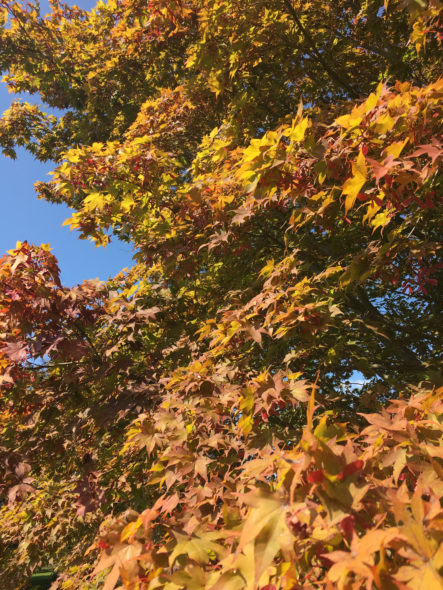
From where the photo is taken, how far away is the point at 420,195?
2.25 meters

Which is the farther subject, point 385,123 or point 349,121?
point 349,121

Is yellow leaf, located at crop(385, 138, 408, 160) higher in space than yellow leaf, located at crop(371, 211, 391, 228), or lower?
lower

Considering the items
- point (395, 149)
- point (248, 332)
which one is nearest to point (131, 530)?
point (248, 332)

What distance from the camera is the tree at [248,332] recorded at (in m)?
1.05

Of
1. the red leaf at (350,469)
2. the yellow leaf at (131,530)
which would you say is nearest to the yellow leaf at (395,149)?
the red leaf at (350,469)

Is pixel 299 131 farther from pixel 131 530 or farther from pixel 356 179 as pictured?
pixel 131 530

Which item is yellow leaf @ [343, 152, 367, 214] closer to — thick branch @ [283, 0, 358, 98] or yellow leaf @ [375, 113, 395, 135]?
yellow leaf @ [375, 113, 395, 135]

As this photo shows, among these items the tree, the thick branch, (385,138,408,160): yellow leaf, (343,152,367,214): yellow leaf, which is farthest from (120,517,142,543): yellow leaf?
the thick branch

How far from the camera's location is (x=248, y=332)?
2.54 m

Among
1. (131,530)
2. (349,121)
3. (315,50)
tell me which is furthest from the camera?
(315,50)

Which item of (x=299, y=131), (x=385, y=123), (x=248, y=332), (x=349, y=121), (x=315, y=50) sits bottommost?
(x=248, y=332)

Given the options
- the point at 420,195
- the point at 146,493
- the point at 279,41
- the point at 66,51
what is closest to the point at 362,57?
the point at 279,41

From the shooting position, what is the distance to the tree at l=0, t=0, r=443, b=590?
1.05 metres

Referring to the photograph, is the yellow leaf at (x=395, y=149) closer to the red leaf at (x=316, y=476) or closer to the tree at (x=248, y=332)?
the tree at (x=248, y=332)
